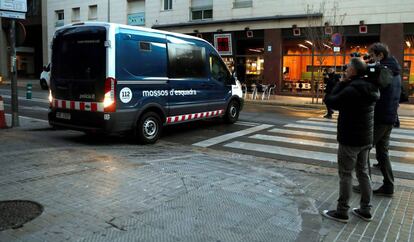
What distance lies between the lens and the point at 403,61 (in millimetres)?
22125

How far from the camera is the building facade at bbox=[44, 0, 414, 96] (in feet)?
73.0

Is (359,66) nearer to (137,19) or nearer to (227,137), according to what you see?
(227,137)

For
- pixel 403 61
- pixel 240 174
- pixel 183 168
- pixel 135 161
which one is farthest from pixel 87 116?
pixel 403 61

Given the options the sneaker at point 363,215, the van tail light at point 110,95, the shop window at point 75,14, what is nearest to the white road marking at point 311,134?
the van tail light at point 110,95

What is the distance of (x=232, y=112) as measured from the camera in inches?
501

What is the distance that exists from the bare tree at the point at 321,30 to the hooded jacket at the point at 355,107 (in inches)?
720

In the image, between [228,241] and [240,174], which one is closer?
[228,241]

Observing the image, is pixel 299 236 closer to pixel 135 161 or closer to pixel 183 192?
pixel 183 192

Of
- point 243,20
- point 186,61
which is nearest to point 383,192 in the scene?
point 186,61

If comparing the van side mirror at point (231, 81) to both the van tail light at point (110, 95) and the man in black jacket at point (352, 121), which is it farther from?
the man in black jacket at point (352, 121)

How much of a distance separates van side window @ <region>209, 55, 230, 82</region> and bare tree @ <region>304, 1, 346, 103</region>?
11.6 m

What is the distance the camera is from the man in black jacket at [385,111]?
579cm

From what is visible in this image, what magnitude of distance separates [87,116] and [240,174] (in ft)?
12.4

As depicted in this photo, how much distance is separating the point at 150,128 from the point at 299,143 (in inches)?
130
